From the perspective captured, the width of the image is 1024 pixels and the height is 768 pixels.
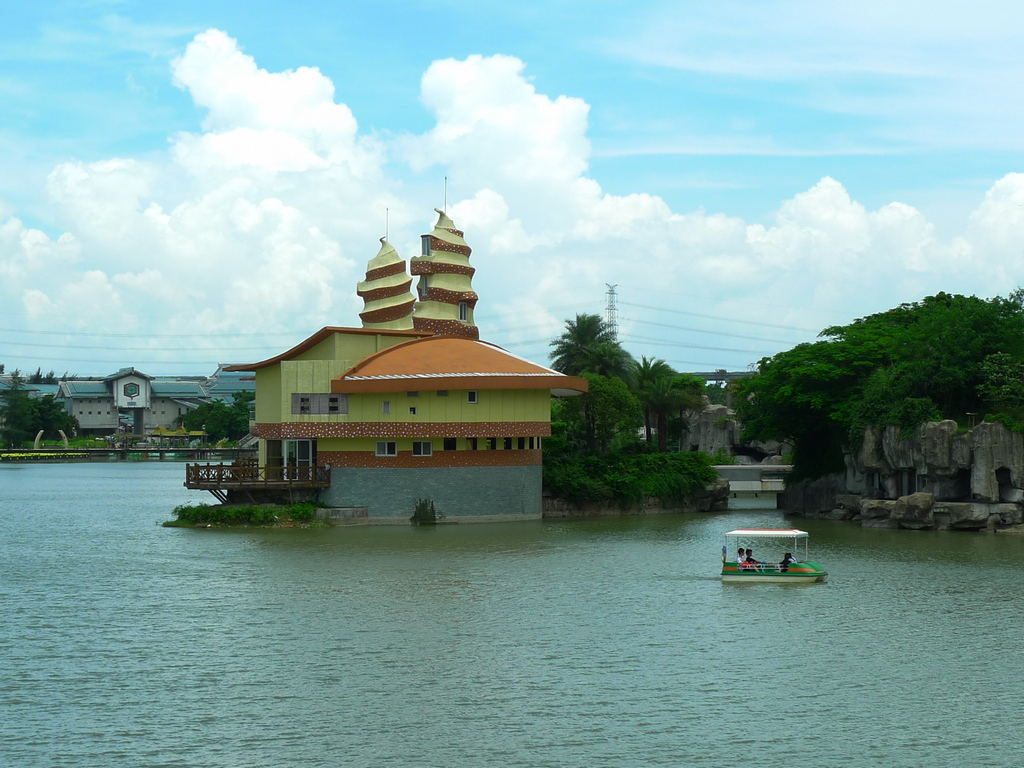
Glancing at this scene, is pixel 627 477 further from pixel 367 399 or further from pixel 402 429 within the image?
pixel 367 399

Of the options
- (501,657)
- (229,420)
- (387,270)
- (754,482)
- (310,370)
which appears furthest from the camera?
(229,420)

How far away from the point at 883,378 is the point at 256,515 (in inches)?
1270

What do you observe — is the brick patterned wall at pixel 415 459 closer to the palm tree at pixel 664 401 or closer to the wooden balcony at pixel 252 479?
the wooden balcony at pixel 252 479

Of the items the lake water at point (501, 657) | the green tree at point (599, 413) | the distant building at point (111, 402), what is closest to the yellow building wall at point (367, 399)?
the lake water at point (501, 657)

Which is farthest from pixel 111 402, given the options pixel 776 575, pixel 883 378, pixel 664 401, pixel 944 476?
pixel 776 575

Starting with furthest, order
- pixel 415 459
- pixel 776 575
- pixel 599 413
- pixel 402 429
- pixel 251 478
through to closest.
A: pixel 599 413 < pixel 251 478 < pixel 415 459 < pixel 402 429 < pixel 776 575

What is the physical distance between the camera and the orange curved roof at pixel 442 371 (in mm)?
54406

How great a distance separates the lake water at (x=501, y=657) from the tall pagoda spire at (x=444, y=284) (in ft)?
67.6

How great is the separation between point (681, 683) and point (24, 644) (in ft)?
54.0

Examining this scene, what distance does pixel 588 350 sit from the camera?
77.2 metres

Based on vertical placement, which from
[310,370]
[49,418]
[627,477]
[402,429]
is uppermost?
[310,370]

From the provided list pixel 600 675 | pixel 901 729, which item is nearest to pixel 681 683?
pixel 600 675

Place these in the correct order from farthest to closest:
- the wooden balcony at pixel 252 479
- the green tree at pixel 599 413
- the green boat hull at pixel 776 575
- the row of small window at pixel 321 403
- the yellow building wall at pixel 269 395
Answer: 1. the green tree at pixel 599 413
2. the yellow building wall at pixel 269 395
3. the row of small window at pixel 321 403
4. the wooden balcony at pixel 252 479
5. the green boat hull at pixel 776 575

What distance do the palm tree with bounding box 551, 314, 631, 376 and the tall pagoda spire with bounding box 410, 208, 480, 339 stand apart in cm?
1287
